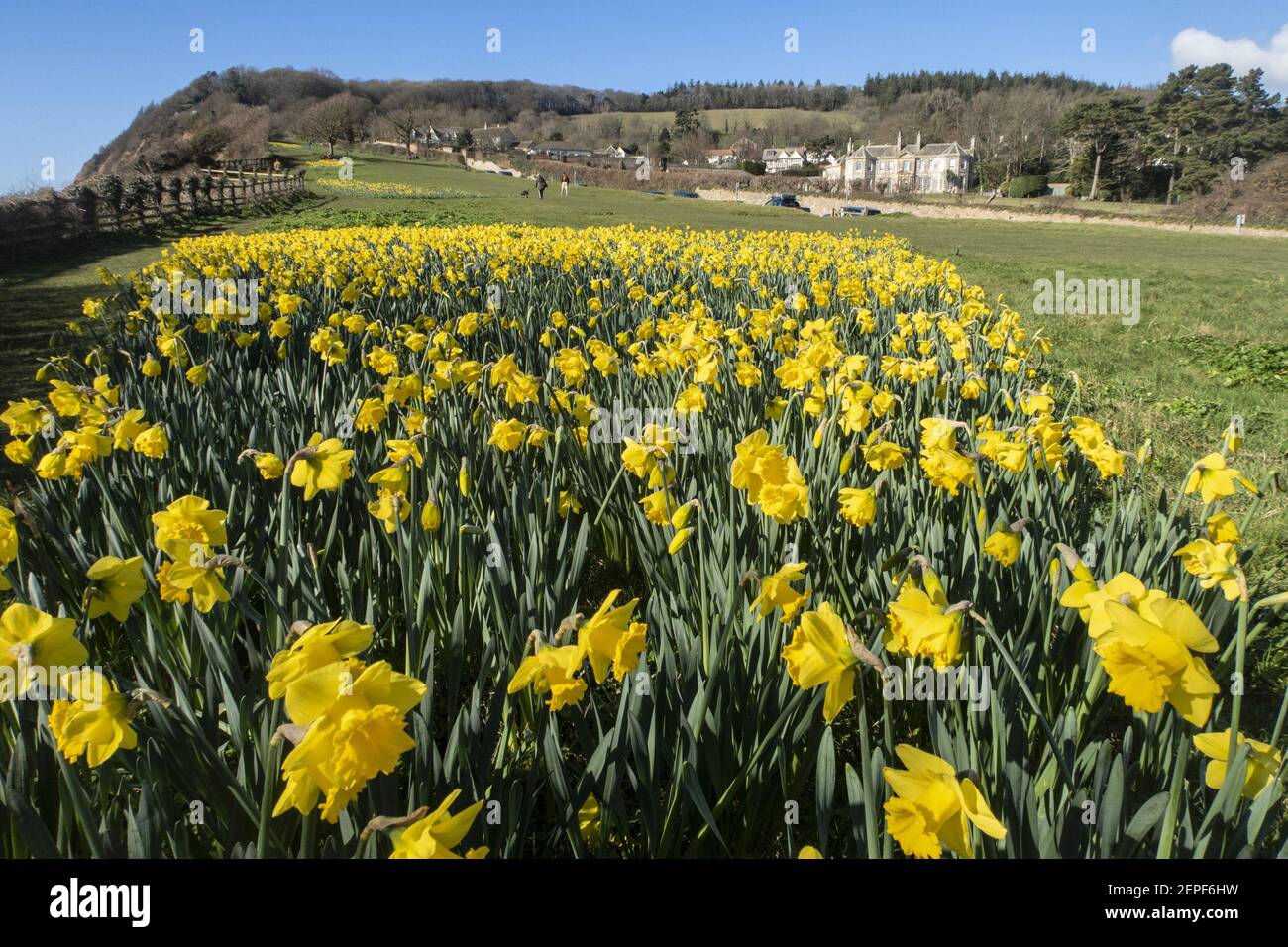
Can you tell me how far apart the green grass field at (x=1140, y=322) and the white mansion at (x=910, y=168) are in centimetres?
7139

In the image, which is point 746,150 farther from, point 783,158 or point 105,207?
point 105,207

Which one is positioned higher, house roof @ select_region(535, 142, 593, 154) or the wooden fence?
house roof @ select_region(535, 142, 593, 154)

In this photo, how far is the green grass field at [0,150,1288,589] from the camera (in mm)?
5543

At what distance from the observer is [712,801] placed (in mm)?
1777

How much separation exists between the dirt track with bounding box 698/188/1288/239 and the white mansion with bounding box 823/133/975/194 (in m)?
45.3

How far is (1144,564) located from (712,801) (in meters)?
1.63

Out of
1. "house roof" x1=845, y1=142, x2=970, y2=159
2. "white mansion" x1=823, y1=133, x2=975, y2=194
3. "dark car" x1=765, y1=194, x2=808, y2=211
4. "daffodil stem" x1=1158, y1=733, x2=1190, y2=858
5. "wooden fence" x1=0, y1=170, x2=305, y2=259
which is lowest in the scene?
"daffodil stem" x1=1158, y1=733, x2=1190, y2=858

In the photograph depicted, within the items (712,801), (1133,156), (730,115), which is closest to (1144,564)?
(712,801)

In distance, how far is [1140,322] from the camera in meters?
10.4

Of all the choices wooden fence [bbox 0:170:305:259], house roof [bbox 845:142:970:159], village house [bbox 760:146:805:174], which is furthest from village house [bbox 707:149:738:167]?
wooden fence [bbox 0:170:305:259]

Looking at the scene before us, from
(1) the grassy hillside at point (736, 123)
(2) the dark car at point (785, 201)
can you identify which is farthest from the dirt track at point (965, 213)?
(1) the grassy hillside at point (736, 123)

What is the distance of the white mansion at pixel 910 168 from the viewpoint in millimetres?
93312

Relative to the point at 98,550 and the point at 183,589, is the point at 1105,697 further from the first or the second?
the point at 98,550

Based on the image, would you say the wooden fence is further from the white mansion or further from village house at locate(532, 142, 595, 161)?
the white mansion
